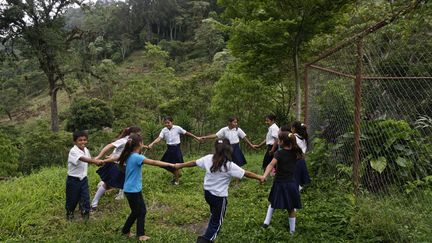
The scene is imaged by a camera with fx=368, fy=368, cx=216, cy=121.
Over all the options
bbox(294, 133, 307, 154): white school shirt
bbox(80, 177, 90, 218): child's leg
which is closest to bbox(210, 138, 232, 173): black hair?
bbox(294, 133, 307, 154): white school shirt

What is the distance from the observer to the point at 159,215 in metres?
6.03

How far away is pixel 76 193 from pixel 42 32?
2073 cm

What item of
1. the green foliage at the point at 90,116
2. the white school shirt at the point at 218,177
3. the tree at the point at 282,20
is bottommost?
the green foliage at the point at 90,116

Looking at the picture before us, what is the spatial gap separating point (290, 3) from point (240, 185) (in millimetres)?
3912

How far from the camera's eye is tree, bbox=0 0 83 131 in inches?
892

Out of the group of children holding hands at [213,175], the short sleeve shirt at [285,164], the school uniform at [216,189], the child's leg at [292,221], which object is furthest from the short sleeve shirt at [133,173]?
the child's leg at [292,221]

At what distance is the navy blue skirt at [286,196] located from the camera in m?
4.85

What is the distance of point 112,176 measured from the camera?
6.35 metres

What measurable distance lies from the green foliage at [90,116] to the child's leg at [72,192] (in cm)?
2020

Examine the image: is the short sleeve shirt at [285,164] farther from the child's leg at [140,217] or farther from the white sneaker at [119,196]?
the white sneaker at [119,196]

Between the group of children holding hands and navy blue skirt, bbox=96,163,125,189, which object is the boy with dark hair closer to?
the group of children holding hands

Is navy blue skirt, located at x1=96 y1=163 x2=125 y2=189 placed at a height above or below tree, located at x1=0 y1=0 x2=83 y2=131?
below

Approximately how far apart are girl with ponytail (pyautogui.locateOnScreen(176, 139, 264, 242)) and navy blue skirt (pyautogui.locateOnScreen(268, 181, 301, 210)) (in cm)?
45

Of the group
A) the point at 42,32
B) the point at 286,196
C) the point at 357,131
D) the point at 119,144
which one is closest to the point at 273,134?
the point at 357,131
